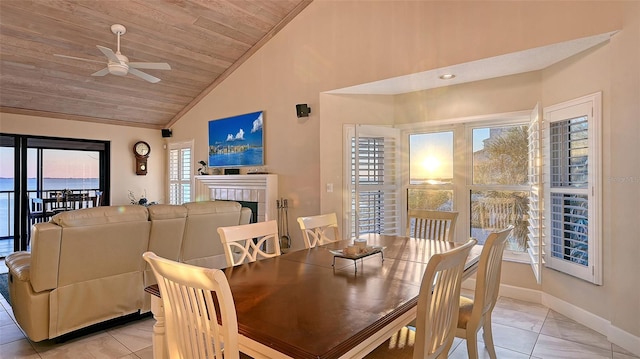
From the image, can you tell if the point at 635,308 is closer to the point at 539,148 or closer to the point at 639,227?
the point at 639,227

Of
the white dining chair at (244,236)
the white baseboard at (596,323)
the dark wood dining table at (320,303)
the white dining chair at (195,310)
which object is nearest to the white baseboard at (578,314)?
the white baseboard at (596,323)

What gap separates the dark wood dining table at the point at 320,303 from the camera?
1.12m

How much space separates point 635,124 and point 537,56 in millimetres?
964

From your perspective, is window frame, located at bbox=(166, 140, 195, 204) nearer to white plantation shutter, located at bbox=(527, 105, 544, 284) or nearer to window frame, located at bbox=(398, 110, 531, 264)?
window frame, located at bbox=(398, 110, 531, 264)

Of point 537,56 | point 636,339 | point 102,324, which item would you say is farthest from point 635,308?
point 102,324

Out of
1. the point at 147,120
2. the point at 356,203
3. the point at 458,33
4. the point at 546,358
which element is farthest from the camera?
the point at 147,120

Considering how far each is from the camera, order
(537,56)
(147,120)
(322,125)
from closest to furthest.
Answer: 1. (537,56)
2. (322,125)
3. (147,120)

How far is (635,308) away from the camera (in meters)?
2.58

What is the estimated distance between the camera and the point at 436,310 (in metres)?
1.39

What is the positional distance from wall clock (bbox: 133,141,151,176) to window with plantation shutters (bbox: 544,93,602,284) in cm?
691

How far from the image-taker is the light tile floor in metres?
2.55

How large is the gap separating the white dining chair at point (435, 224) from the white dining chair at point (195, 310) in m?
2.38

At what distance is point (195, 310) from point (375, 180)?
139 inches

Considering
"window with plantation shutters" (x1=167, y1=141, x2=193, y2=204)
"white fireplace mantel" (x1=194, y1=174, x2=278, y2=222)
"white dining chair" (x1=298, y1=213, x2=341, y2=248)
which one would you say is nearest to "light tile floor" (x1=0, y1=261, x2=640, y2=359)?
"white dining chair" (x1=298, y1=213, x2=341, y2=248)
